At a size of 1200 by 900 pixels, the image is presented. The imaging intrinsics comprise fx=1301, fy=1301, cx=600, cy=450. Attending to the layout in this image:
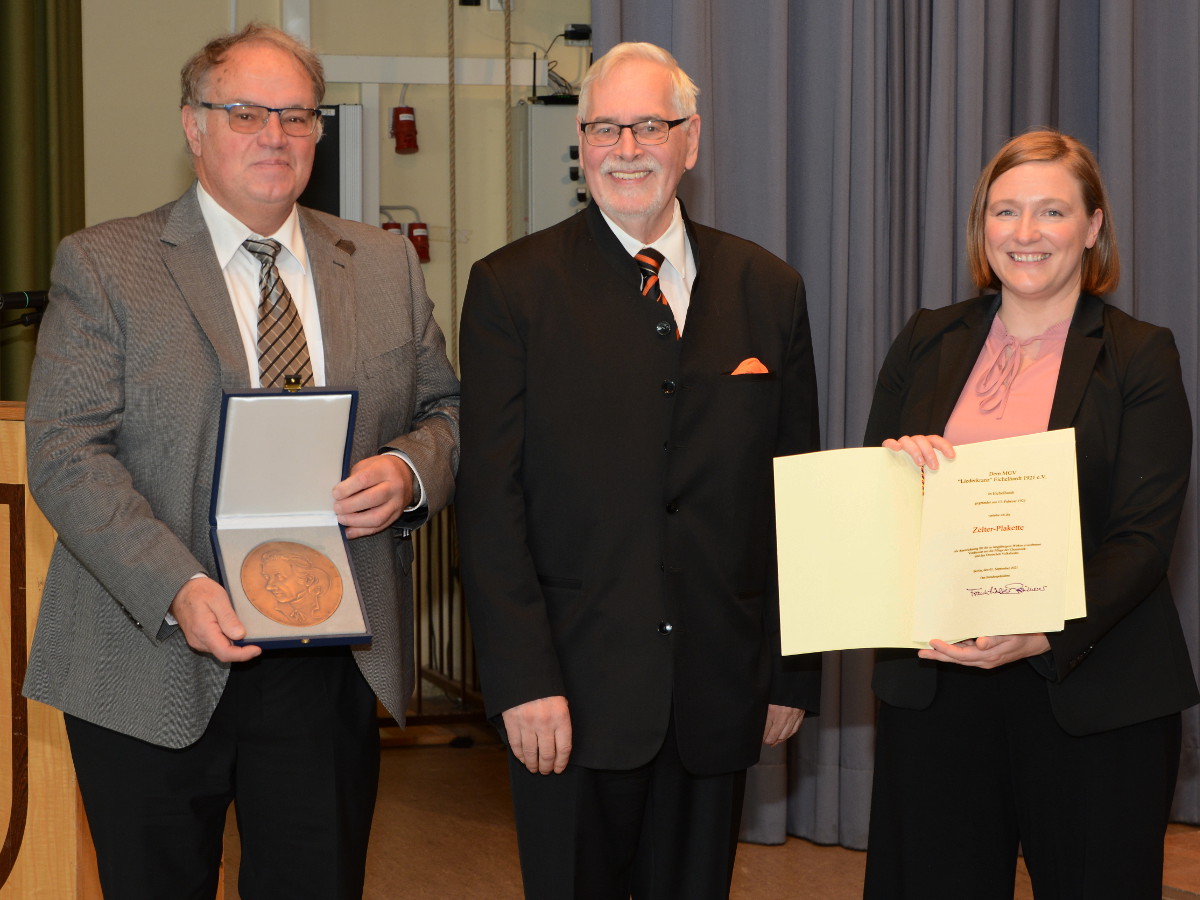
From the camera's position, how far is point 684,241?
7.11 feet

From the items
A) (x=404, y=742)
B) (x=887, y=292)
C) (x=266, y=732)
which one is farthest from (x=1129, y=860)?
(x=404, y=742)

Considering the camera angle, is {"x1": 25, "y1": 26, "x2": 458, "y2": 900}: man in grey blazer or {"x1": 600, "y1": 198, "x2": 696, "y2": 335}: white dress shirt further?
{"x1": 600, "y1": 198, "x2": 696, "y2": 335}: white dress shirt

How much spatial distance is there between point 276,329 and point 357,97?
4.02 meters

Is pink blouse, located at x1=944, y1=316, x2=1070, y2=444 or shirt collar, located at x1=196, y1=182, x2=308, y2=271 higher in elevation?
shirt collar, located at x1=196, y1=182, x2=308, y2=271

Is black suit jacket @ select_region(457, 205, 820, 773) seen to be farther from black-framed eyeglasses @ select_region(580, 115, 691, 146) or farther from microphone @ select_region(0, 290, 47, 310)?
microphone @ select_region(0, 290, 47, 310)

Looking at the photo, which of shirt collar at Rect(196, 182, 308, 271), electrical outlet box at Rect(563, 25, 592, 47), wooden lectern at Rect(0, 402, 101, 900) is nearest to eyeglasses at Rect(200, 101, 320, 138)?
shirt collar at Rect(196, 182, 308, 271)

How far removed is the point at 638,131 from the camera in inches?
80.7

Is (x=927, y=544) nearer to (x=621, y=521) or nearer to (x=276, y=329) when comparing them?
(x=621, y=521)

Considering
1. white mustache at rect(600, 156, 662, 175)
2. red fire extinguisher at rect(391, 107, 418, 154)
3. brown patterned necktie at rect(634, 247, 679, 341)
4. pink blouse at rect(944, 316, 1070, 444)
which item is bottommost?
pink blouse at rect(944, 316, 1070, 444)

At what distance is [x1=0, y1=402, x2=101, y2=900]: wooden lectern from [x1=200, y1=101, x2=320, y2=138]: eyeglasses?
2.96 feet

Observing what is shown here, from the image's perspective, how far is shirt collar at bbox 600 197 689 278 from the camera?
211 cm

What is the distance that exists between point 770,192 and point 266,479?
2154mm

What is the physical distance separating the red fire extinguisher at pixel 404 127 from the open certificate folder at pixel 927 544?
414 cm
